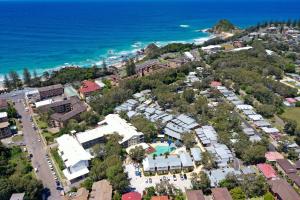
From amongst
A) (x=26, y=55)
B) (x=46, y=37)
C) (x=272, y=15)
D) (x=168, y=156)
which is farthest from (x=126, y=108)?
(x=272, y=15)

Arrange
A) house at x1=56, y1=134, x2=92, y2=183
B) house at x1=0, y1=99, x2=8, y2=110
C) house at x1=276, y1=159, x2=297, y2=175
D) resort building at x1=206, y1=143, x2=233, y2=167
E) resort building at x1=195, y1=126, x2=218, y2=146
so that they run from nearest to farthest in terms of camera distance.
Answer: house at x1=276, y1=159, x2=297, y2=175, house at x1=56, y1=134, x2=92, y2=183, resort building at x1=206, y1=143, x2=233, y2=167, resort building at x1=195, y1=126, x2=218, y2=146, house at x1=0, y1=99, x2=8, y2=110

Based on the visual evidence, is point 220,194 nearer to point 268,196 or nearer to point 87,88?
point 268,196

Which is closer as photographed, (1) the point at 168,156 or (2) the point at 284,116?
(1) the point at 168,156

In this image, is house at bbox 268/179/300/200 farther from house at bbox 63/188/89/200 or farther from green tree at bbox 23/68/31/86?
green tree at bbox 23/68/31/86

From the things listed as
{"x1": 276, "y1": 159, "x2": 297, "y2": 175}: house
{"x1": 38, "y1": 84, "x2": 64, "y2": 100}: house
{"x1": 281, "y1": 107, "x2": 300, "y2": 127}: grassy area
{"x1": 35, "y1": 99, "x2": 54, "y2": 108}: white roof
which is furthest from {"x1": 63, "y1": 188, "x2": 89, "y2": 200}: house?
{"x1": 281, "y1": 107, "x2": 300, "y2": 127}: grassy area

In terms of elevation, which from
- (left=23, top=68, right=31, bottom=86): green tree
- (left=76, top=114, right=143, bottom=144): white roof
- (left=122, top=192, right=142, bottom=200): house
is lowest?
(left=122, top=192, right=142, bottom=200): house

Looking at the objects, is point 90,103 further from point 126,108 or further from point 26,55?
point 26,55

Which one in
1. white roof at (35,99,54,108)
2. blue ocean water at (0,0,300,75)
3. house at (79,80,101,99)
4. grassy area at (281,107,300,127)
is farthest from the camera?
blue ocean water at (0,0,300,75)
